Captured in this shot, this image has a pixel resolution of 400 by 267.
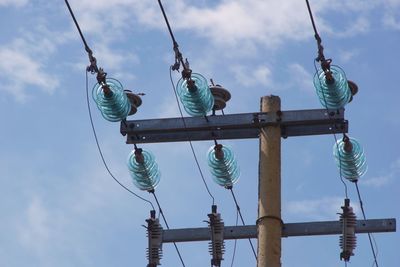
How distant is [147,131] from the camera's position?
15.6 meters

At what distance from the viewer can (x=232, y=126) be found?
50.5ft

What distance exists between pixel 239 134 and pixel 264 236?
181 centimetres

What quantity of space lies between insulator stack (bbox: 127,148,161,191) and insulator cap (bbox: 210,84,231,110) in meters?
1.25

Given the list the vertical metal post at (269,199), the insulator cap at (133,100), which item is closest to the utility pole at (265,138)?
the vertical metal post at (269,199)

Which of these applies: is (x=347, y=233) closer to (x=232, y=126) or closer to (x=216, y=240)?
(x=216, y=240)

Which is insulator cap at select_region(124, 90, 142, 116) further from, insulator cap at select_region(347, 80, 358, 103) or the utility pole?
insulator cap at select_region(347, 80, 358, 103)

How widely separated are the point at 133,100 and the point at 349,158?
2991 mm

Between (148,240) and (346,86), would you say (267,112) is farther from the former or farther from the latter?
(148,240)

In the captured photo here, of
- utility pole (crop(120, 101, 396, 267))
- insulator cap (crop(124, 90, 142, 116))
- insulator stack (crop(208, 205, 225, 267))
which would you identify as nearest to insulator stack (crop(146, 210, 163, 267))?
utility pole (crop(120, 101, 396, 267))

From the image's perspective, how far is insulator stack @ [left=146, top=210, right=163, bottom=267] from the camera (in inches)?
602

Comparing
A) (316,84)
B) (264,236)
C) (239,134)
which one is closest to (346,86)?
(316,84)

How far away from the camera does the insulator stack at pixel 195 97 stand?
1545 centimetres

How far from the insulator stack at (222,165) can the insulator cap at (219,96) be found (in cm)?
54

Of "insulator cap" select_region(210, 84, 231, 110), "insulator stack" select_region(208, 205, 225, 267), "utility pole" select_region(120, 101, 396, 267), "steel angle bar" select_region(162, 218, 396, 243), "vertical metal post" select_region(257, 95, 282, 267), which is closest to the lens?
"vertical metal post" select_region(257, 95, 282, 267)
